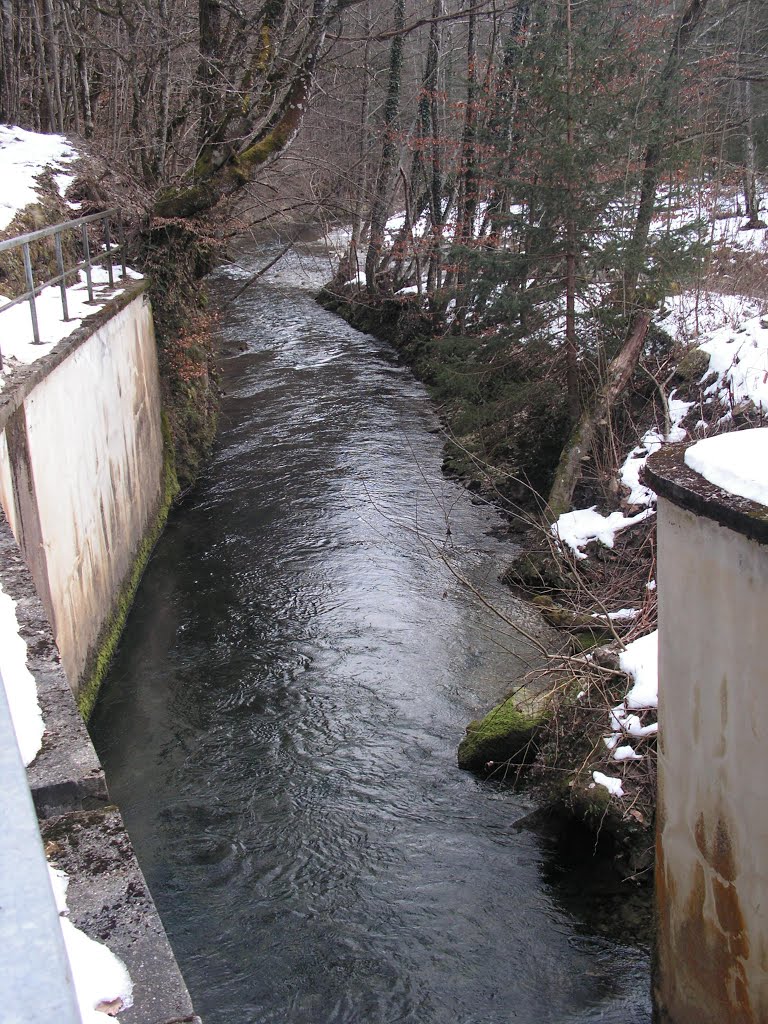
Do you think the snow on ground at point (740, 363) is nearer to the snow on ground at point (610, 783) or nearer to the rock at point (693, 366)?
the rock at point (693, 366)

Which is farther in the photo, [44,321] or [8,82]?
[8,82]

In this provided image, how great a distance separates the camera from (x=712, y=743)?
415 centimetres

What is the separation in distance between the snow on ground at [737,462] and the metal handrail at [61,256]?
196 inches

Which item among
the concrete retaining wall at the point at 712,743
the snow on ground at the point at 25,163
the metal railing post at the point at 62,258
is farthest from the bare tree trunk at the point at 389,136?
the concrete retaining wall at the point at 712,743

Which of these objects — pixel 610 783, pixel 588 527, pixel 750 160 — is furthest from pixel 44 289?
pixel 750 160

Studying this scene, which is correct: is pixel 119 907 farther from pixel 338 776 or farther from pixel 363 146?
pixel 363 146

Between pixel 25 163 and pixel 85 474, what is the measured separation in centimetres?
742

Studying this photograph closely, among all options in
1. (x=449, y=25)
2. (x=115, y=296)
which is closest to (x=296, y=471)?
(x=115, y=296)

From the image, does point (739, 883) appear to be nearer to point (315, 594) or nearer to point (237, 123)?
point (315, 594)

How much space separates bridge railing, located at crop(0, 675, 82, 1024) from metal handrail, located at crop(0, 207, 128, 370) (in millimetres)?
6172

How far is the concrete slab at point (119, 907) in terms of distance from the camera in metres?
2.03

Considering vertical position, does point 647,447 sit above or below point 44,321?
below

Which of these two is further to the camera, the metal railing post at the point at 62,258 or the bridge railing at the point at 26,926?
the metal railing post at the point at 62,258

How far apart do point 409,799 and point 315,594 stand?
3790mm
